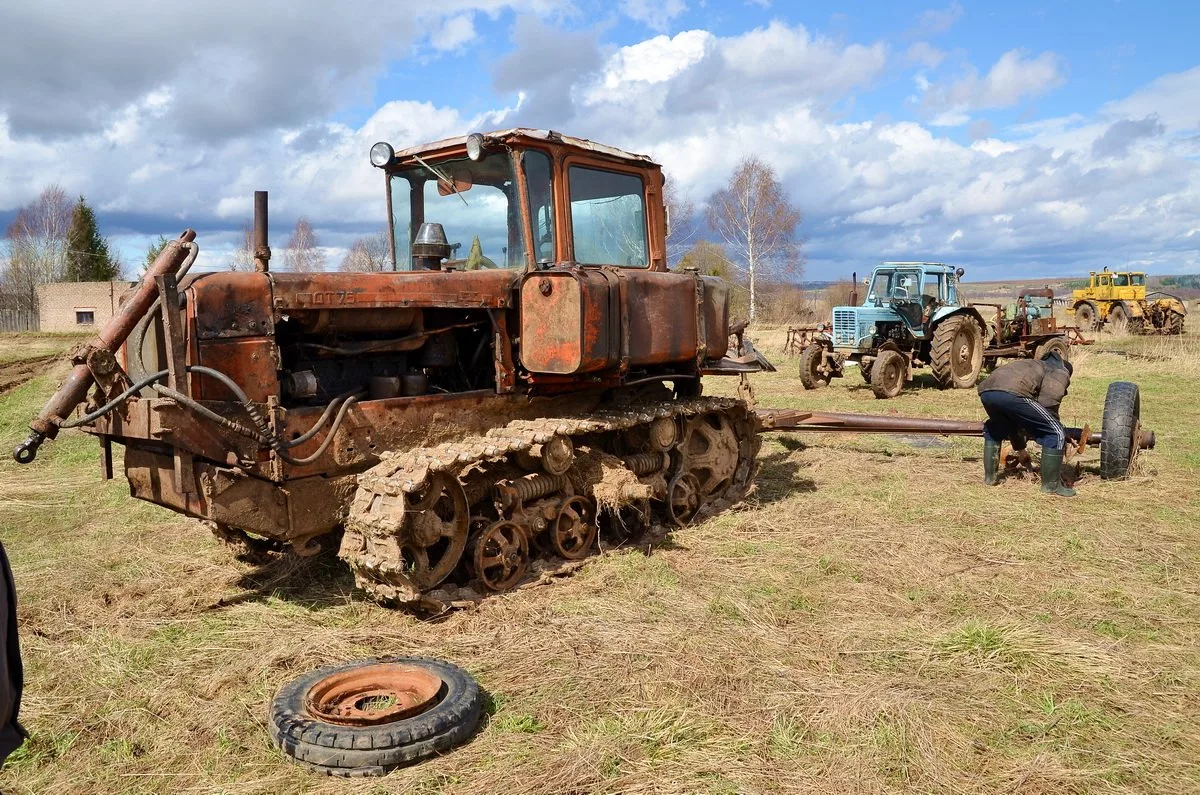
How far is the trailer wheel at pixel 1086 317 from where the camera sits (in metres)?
35.2

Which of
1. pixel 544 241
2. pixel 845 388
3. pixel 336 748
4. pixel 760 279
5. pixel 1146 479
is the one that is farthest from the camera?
pixel 760 279

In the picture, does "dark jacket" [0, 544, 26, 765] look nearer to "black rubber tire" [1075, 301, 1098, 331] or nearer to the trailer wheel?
"black rubber tire" [1075, 301, 1098, 331]

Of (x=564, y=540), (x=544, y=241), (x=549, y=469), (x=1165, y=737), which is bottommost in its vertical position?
(x=1165, y=737)

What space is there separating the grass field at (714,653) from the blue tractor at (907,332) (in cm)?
946

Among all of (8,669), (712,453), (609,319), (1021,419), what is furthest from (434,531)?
(1021,419)

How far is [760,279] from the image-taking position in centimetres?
4050

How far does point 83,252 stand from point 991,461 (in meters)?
56.7

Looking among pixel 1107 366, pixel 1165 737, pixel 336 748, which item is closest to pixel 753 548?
pixel 1165 737

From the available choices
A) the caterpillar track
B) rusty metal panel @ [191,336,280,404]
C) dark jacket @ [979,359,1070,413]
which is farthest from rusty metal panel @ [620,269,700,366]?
dark jacket @ [979,359,1070,413]

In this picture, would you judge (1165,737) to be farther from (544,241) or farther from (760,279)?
(760,279)

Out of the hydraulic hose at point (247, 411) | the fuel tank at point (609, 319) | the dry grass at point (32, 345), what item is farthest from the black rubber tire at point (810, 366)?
the dry grass at point (32, 345)

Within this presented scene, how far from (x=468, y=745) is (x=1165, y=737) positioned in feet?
9.88

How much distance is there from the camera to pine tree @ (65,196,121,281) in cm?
5369

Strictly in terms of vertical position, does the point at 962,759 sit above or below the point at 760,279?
below
